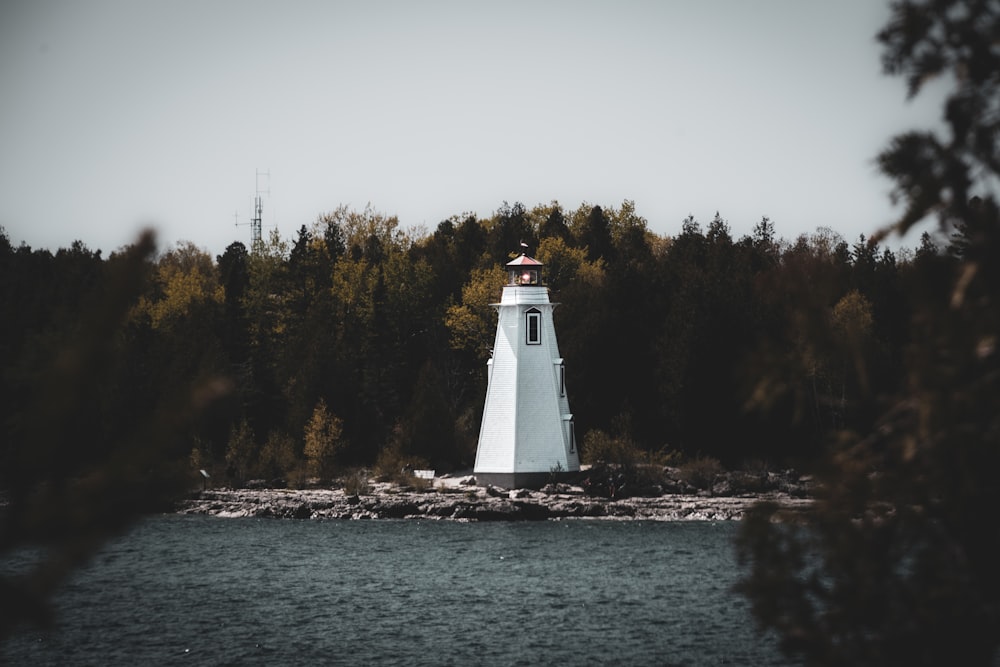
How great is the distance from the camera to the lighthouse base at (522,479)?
2197 inches

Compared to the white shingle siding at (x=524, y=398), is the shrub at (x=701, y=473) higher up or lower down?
lower down

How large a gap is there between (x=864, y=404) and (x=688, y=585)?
32.2 m

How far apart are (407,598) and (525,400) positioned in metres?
19.0

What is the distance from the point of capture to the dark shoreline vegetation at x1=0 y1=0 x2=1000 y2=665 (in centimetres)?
503

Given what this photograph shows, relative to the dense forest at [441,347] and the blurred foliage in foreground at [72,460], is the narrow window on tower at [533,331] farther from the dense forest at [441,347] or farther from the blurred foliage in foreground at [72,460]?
the blurred foliage in foreground at [72,460]

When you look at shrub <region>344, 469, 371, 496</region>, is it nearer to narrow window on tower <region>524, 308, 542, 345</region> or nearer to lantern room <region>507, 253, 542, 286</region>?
narrow window on tower <region>524, 308, 542, 345</region>

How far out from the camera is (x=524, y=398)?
54.8 meters

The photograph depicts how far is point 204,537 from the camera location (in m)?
52.6

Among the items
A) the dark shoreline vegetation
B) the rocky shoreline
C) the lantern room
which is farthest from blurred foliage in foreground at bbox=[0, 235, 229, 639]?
the lantern room

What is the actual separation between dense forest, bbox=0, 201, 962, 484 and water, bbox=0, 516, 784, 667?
25.4 feet

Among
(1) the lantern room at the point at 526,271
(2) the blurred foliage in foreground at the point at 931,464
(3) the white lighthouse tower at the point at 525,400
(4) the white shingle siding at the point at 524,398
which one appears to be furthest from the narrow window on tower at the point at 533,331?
(2) the blurred foliage in foreground at the point at 931,464

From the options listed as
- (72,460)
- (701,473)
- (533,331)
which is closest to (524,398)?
(533,331)

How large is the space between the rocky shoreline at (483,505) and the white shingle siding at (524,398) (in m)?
1.65

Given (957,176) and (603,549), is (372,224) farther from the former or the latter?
(957,176)
